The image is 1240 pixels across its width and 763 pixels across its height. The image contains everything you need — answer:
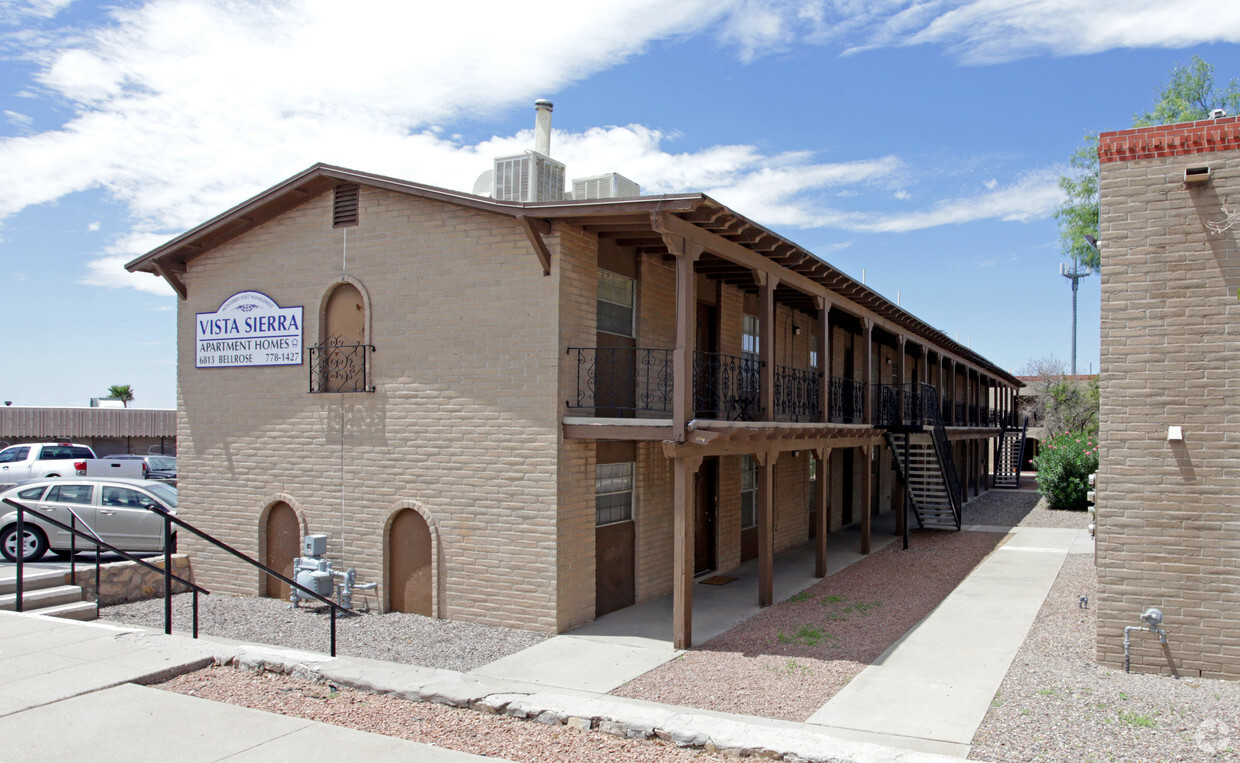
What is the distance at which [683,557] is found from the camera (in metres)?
9.97

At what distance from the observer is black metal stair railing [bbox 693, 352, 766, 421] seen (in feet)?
41.2

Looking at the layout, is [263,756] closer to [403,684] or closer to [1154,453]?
[403,684]

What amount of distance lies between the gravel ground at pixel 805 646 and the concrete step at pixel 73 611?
6.69m

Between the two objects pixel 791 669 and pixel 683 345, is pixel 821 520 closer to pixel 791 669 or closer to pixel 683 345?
pixel 791 669

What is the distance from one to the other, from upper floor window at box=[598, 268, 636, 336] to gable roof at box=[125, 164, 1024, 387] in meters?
0.53

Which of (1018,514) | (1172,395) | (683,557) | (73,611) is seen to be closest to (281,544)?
(73,611)

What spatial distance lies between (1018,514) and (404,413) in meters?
19.7

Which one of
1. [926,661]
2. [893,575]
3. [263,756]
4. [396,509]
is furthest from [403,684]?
[893,575]

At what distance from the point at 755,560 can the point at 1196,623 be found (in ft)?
27.7

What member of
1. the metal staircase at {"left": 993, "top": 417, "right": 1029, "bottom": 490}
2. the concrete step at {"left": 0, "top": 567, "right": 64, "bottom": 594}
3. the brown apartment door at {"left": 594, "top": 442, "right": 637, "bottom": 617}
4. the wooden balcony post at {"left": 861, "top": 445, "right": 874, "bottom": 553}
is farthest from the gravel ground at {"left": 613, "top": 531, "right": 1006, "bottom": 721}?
the metal staircase at {"left": 993, "top": 417, "right": 1029, "bottom": 490}

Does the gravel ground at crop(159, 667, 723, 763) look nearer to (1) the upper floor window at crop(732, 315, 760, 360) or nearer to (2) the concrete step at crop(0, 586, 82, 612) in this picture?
(2) the concrete step at crop(0, 586, 82, 612)

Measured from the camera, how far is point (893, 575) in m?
14.4

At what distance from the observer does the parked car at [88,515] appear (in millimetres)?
14758

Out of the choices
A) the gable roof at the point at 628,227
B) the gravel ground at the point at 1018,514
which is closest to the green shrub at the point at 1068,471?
the gravel ground at the point at 1018,514
